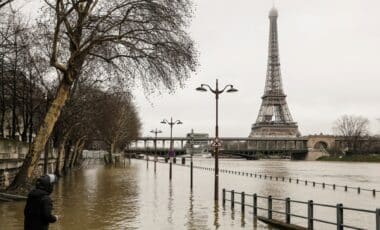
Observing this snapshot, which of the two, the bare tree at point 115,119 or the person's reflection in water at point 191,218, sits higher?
the bare tree at point 115,119

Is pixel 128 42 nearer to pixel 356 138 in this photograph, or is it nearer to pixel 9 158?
pixel 9 158

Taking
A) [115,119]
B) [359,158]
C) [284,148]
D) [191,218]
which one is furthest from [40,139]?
[284,148]

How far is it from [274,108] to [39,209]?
7340 inches

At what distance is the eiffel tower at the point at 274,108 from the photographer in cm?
19000

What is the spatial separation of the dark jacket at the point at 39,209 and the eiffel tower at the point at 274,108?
18217 centimetres

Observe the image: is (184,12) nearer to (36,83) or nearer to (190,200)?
(190,200)

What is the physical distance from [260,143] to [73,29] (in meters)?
175

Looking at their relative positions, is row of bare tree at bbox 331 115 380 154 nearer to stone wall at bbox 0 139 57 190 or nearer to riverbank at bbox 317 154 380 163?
riverbank at bbox 317 154 380 163

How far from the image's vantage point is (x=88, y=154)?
490 feet

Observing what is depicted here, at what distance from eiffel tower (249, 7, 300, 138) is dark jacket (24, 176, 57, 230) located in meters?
182

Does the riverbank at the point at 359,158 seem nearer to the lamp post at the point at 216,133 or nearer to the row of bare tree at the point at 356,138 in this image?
the row of bare tree at the point at 356,138

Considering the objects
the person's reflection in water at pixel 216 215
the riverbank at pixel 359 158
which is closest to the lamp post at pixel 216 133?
the person's reflection in water at pixel 216 215

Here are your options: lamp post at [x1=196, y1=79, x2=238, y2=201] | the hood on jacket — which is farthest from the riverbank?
the hood on jacket

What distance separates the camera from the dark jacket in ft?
29.0
